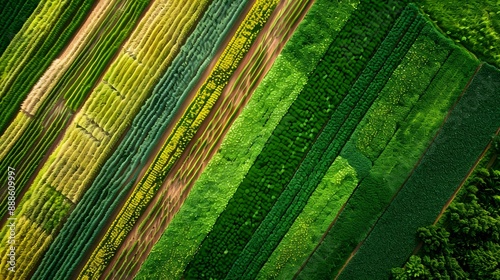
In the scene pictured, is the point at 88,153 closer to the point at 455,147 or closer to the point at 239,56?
the point at 239,56

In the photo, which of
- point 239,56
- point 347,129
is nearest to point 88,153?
point 239,56

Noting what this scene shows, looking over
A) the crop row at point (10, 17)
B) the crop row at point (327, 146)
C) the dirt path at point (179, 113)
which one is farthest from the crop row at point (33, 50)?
the crop row at point (327, 146)

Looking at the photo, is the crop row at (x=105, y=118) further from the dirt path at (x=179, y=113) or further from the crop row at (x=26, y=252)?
the dirt path at (x=179, y=113)

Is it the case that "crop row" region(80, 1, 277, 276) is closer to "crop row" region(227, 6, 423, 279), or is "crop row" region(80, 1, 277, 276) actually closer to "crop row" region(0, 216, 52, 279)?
"crop row" region(0, 216, 52, 279)

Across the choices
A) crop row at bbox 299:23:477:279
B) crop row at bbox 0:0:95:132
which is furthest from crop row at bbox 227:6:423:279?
crop row at bbox 0:0:95:132

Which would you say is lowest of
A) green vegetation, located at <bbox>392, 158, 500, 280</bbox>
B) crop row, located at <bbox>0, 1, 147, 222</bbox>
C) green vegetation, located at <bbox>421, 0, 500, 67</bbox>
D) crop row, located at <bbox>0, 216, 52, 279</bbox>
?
crop row, located at <bbox>0, 216, 52, 279</bbox>

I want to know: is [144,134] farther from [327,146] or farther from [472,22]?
[472,22]
